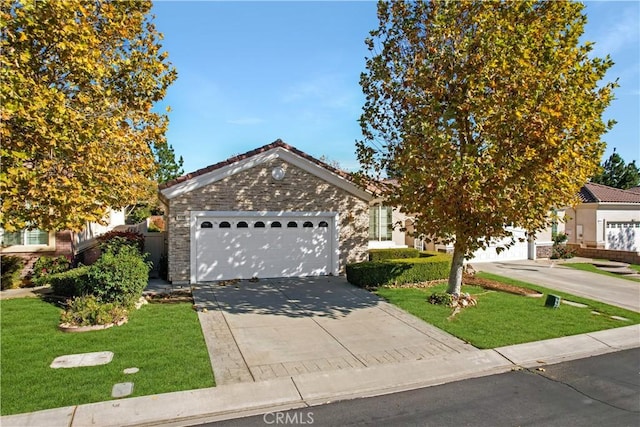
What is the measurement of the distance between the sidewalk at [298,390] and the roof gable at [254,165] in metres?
8.71

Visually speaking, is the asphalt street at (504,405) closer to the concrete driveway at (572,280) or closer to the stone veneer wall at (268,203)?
the concrete driveway at (572,280)

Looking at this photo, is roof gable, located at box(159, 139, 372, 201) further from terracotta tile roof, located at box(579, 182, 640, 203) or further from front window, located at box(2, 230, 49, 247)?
terracotta tile roof, located at box(579, 182, 640, 203)

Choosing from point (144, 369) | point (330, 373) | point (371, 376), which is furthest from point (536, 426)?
point (144, 369)

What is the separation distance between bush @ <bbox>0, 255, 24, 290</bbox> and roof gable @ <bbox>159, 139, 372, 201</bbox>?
16.6 ft

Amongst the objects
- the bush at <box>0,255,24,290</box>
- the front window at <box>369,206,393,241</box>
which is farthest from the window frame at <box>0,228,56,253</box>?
the front window at <box>369,206,393,241</box>

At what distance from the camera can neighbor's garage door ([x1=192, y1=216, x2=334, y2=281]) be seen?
1414 centimetres

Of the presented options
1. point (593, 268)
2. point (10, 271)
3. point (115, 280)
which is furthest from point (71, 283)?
point (593, 268)

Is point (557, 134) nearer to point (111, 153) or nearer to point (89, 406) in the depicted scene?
point (111, 153)

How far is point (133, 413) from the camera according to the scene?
5586 millimetres

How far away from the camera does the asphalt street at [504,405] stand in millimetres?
5656

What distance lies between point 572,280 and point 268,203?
12164mm

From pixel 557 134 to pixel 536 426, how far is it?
6.52 meters

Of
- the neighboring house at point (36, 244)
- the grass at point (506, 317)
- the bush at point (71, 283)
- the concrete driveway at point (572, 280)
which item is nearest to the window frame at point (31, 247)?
the neighboring house at point (36, 244)

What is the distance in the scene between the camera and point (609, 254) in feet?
72.7
